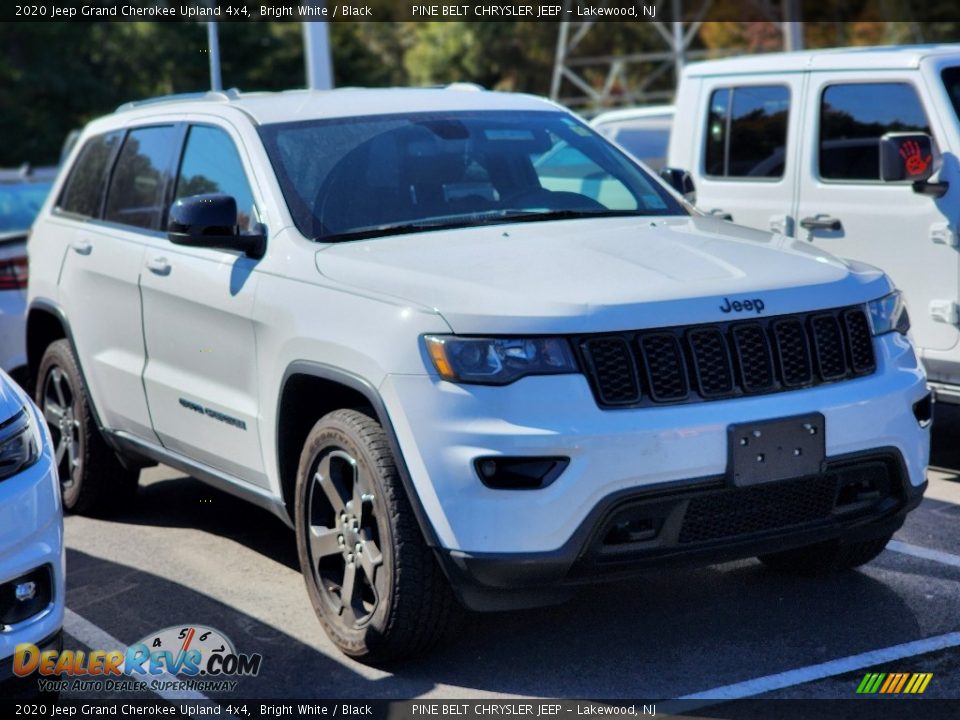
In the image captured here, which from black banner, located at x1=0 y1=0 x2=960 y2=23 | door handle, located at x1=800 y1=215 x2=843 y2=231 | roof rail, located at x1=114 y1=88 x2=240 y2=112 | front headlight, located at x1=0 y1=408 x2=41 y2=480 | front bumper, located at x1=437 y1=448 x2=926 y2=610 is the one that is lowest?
black banner, located at x1=0 y1=0 x2=960 y2=23

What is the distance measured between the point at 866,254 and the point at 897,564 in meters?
2.16

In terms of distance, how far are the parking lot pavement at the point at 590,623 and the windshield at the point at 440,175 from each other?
1.40 m

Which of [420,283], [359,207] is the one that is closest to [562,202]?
[359,207]

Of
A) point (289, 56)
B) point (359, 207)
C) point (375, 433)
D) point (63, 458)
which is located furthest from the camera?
point (289, 56)

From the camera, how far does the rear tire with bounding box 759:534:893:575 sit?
5297 mm

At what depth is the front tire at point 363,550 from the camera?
14.4ft

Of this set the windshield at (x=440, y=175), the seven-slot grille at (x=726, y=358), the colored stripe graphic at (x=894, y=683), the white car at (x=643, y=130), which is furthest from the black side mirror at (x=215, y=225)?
the white car at (x=643, y=130)

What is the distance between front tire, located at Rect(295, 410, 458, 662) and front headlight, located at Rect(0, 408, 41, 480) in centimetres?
92

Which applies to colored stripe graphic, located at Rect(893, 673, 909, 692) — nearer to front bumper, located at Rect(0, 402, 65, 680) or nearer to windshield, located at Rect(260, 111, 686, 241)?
windshield, located at Rect(260, 111, 686, 241)

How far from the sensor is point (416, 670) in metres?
4.66

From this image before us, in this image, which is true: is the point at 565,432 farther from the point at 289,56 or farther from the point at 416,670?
the point at 289,56

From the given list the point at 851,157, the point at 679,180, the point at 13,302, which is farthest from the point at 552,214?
the point at 13,302

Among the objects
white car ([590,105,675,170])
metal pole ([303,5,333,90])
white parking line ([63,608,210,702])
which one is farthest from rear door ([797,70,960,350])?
metal pole ([303,5,333,90])

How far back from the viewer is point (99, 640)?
5.13m
